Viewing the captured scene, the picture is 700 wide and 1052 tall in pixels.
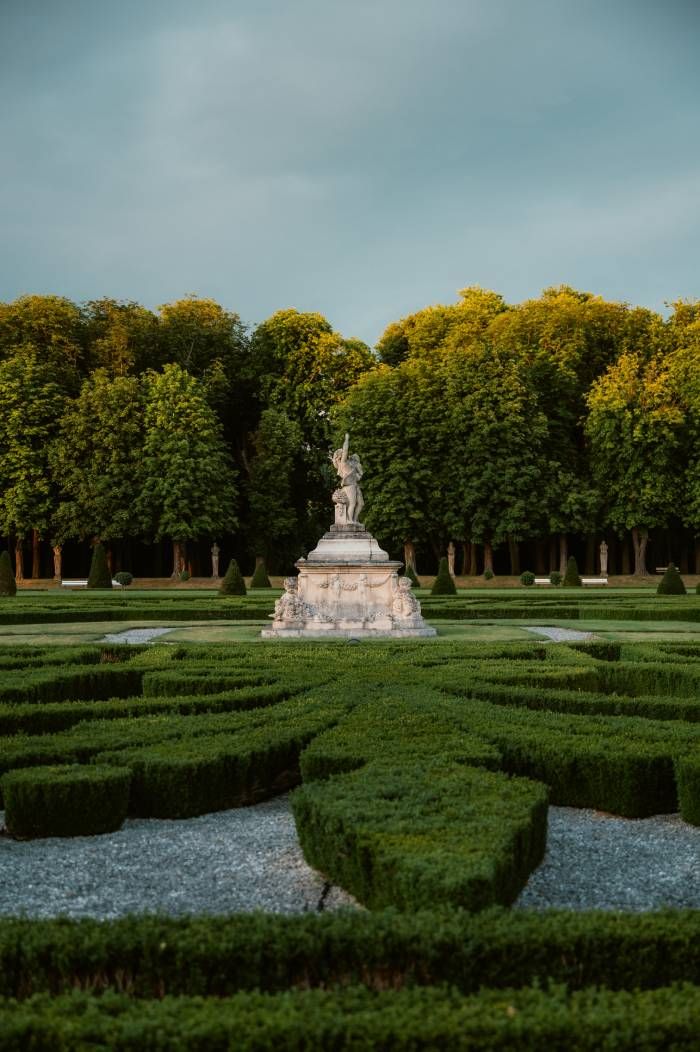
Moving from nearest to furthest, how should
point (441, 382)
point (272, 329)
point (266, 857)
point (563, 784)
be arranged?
point (266, 857)
point (563, 784)
point (441, 382)
point (272, 329)

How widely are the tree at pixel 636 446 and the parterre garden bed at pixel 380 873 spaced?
35.6m

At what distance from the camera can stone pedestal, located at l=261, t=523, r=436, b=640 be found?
19.6 metres

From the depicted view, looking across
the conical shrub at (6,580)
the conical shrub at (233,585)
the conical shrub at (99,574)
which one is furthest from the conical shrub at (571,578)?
the conical shrub at (6,580)

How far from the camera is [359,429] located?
46500mm

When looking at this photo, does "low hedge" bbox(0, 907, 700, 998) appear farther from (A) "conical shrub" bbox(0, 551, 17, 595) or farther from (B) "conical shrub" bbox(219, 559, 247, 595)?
(A) "conical shrub" bbox(0, 551, 17, 595)

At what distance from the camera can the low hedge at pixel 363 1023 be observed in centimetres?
306

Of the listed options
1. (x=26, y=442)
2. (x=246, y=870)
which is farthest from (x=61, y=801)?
(x=26, y=442)

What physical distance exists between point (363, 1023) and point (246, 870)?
9.50ft

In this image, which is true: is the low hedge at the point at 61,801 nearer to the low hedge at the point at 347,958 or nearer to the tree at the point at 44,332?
the low hedge at the point at 347,958

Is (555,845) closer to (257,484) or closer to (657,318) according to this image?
(257,484)

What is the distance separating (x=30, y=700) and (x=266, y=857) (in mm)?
5002

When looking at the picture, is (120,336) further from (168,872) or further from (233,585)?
(168,872)

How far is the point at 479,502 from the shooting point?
44594mm

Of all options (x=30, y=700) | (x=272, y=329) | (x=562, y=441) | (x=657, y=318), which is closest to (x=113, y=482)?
(x=272, y=329)
